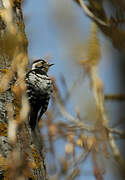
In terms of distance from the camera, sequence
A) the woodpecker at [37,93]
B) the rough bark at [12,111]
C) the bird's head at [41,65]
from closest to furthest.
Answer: the rough bark at [12,111]
the woodpecker at [37,93]
the bird's head at [41,65]

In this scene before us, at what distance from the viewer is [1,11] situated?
3.26m

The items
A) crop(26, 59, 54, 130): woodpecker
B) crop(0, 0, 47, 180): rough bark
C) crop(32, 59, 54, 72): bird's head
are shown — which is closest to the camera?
crop(0, 0, 47, 180): rough bark

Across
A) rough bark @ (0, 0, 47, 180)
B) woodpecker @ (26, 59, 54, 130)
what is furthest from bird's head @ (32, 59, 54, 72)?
rough bark @ (0, 0, 47, 180)

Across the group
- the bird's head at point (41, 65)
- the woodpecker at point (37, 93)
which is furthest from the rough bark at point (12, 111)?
the bird's head at point (41, 65)

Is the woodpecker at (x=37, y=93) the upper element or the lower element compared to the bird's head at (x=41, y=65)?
lower

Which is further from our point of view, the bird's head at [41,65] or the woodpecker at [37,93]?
the bird's head at [41,65]

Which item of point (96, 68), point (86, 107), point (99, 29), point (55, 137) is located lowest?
point (55, 137)

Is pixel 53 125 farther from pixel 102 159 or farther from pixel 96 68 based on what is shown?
pixel 102 159

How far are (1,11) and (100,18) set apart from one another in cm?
98

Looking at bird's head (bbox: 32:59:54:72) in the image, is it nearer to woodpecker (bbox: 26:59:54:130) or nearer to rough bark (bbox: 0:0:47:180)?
woodpecker (bbox: 26:59:54:130)

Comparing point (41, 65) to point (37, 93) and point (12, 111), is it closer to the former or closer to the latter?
point (37, 93)

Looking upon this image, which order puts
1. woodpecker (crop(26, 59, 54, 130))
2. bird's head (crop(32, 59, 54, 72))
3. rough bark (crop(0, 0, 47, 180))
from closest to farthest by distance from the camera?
rough bark (crop(0, 0, 47, 180)) → woodpecker (crop(26, 59, 54, 130)) → bird's head (crop(32, 59, 54, 72))

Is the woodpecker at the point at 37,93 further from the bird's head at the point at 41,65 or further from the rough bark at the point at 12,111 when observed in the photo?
the rough bark at the point at 12,111

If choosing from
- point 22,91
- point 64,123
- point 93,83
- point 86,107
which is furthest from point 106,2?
point 64,123
